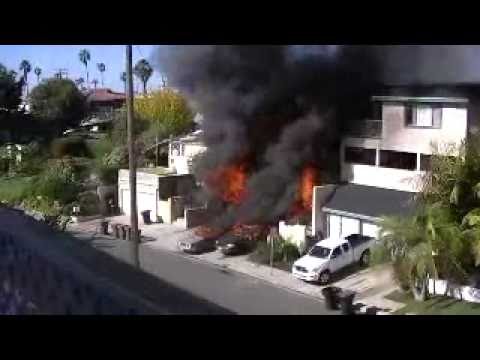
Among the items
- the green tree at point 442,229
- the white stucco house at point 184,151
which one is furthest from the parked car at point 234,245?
the white stucco house at point 184,151

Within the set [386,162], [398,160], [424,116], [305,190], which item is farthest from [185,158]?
[424,116]

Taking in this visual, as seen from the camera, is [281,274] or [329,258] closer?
[329,258]

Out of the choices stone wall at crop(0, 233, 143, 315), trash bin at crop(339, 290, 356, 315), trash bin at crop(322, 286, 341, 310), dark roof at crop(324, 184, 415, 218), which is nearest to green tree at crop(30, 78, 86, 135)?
dark roof at crop(324, 184, 415, 218)

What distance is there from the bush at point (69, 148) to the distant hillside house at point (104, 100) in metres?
2.29

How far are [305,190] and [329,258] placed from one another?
2.92m

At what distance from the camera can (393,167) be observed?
32.0ft

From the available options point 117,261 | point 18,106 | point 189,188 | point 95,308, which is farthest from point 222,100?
point 95,308

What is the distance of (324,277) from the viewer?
319 inches

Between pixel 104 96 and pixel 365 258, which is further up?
pixel 104 96

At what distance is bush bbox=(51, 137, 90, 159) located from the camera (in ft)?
46.6

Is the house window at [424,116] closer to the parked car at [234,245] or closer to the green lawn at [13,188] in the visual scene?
the parked car at [234,245]

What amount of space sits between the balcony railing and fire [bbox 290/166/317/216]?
94cm

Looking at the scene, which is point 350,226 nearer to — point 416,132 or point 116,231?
point 416,132

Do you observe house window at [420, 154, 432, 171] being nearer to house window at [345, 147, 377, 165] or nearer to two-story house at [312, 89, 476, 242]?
two-story house at [312, 89, 476, 242]
